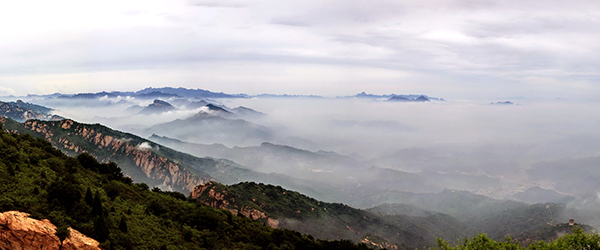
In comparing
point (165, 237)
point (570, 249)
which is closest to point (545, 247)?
point (570, 249)

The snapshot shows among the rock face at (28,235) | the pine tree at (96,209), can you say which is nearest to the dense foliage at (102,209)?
the pine tree at (96,209)

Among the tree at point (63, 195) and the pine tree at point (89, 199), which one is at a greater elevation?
the tree at point (63, 195)

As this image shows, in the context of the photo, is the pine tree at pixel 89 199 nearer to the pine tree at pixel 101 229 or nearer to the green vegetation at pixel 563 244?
the pine tree at pixel 101 229

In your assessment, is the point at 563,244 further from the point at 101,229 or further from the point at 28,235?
the point at 28,235

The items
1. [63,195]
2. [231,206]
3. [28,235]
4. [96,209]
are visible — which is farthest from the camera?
[231,206]

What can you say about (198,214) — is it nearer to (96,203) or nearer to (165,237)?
(165,237)

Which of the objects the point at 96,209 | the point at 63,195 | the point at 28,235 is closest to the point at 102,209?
the point at 96,209

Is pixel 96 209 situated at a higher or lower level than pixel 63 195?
lower
